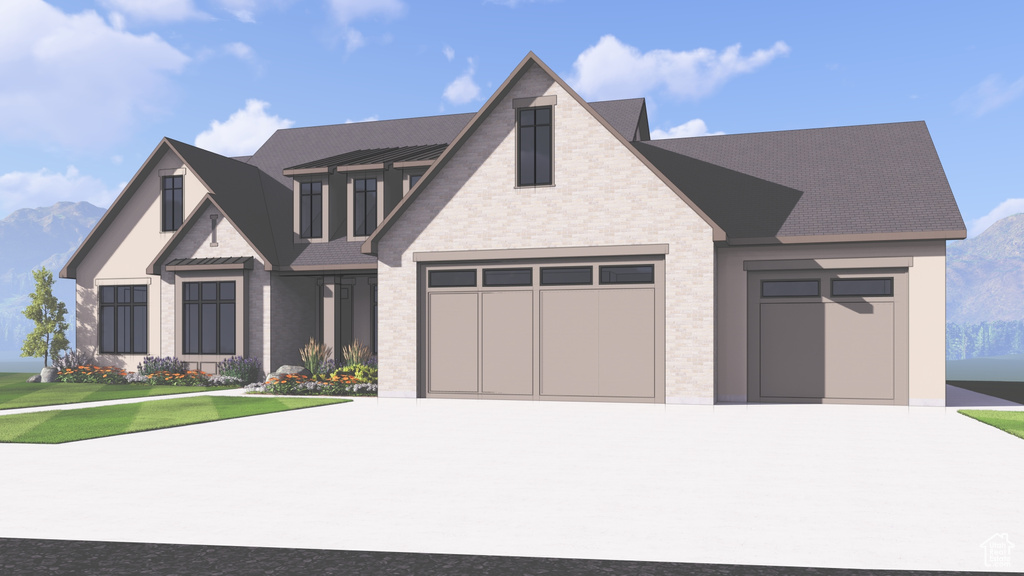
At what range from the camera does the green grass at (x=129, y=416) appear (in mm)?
13797

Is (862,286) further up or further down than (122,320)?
further up

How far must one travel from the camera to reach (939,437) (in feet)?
44.1

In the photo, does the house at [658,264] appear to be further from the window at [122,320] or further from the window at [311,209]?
the window at [122,320]

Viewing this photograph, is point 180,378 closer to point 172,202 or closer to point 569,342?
point 172,202

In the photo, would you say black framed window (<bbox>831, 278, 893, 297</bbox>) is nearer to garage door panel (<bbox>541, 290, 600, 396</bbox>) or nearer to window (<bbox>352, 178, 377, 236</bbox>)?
garage door panel (<bbox>541, 290, 600, 396</bbox>)

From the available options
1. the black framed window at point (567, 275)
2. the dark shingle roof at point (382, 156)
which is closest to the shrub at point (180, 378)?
the dark shingle roof at point (382, 156)

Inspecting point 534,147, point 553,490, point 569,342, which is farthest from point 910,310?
point 553,490

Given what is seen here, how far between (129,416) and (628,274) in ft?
37.4

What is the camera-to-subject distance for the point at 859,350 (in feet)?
63.8

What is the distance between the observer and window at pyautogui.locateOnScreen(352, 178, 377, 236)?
2630 centimetres

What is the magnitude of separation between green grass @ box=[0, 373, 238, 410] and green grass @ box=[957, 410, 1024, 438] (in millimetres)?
19826

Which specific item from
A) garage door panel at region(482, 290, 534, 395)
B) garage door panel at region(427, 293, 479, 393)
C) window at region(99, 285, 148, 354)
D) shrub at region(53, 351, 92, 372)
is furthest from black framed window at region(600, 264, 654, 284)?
shrub at region(53, 351, 92, 372)

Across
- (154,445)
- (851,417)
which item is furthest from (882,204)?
(154,445)

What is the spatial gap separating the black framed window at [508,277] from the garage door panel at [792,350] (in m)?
5.82
